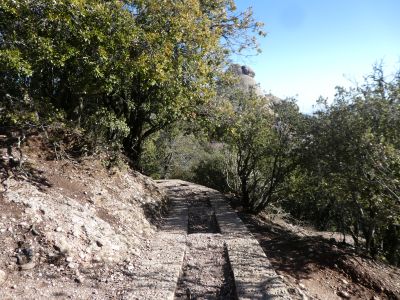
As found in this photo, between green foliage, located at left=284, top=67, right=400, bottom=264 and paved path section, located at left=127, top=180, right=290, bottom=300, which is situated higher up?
green foliage, located at left=284, top=67, right=400, bottom=264

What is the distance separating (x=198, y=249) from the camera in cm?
738

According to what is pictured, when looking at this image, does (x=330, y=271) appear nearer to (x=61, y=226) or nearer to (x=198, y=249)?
(x=198, y=249)

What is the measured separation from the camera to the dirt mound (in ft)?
17.0

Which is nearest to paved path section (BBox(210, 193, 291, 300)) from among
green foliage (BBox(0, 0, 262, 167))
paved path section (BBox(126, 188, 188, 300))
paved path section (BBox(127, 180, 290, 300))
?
paved path section (BBox(127, 180, 290, 300))

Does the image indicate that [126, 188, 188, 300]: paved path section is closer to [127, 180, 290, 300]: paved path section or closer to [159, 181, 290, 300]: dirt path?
[127, 180, 290, 300]: paved path section

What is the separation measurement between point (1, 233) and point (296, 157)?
7517 mm

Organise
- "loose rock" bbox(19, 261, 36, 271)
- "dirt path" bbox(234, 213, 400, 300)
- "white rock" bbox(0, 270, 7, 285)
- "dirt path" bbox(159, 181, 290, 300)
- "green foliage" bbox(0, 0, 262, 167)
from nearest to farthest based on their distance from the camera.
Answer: "white rock" bbox(0, 270, 7, 285) < "loose rock" bbox(19, 261, 36, 271) < "dirt path" bbox(159, 181, 290, 300) < "dirt path" bbox(234, 213, 400, 300) < "green foliage" bbox(0, 0, 262, 167)

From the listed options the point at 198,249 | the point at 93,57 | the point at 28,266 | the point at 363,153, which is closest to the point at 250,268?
the point at 198,249

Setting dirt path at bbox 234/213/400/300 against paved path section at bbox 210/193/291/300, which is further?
dirt path at bbox 234/213/400/300

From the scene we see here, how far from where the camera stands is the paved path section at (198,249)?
5301mm

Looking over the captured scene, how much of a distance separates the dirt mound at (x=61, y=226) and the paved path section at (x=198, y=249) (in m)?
0.37

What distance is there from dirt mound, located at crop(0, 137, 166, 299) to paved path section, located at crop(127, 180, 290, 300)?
1.22 feet

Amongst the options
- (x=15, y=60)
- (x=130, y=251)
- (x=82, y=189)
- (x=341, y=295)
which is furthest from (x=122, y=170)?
(x=341, y=295)

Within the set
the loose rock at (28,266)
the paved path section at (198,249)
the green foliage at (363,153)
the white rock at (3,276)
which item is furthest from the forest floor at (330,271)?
the white rock at (3,276)
